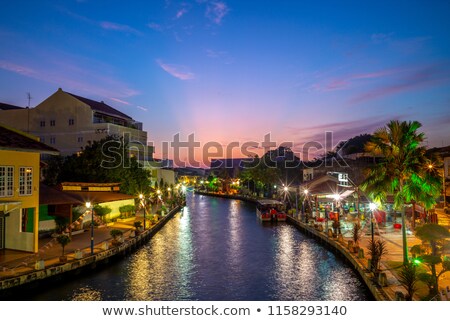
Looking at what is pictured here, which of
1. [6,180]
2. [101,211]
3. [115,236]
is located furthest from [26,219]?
[101,211]

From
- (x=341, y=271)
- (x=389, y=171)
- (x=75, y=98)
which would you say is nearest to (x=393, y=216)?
(x=341, y=271)

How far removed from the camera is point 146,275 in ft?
91.5

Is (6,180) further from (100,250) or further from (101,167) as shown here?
(101,167)

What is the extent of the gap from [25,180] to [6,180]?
164 cm

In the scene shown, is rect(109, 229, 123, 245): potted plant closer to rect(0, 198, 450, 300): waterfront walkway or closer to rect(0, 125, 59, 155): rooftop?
rect(0, 198, 450, 300): waterfront walkway

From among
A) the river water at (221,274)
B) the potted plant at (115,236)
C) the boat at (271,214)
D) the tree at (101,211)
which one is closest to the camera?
the river water at (221,274)

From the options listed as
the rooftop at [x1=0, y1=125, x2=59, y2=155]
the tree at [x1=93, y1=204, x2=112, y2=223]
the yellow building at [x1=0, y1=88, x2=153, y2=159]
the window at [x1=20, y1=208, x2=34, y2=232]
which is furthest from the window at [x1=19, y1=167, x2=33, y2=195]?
the yellow building at [x1=0, y1=88, x2=153, y2=159]

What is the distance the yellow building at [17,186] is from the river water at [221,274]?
19.7 feet

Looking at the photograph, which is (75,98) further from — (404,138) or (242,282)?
(404,138)

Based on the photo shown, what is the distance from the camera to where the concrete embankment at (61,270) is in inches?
851

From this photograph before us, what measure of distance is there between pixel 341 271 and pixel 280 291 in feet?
21.6

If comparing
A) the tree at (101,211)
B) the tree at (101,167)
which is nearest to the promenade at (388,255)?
the tree at (101,211)

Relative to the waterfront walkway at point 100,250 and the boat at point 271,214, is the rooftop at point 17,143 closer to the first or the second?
the waterfront walkway at point 100,250

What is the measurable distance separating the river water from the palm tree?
6112 mm
